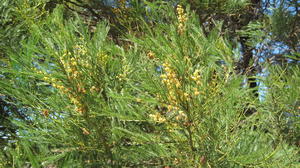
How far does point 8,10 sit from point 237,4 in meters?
1.60

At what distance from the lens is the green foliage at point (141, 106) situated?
1.13 meters

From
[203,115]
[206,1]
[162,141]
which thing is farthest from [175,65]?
[206,1]

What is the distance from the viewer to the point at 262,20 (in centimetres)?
336

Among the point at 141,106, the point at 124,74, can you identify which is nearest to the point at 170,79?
the point at 141,106

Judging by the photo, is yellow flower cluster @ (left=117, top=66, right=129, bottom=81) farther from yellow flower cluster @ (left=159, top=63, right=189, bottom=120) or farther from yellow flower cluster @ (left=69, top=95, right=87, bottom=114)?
yellow flower cluster @ (left=159, top=63, right=189, bottom=120)

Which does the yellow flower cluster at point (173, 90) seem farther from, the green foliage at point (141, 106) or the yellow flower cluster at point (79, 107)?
the yellow flower cluster at point (79, 107)

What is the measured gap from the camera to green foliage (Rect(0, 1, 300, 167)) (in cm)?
113

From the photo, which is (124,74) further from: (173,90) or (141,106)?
(173,90)

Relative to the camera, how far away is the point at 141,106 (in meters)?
1.41

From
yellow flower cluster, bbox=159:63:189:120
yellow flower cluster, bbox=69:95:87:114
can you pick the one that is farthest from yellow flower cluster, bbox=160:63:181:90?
yellow flower cluster, bbox=69:95:87:114

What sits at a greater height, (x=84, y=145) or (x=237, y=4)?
(x=237, y=4)

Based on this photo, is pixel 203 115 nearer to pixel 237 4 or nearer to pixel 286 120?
pixel 286 120

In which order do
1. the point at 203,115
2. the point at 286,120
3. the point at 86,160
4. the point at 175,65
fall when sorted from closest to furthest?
the point at 175,65 < the point at 203,115 < the point at 86,160 < the point at 286,120

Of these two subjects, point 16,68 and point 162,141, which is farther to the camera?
point 16,68
